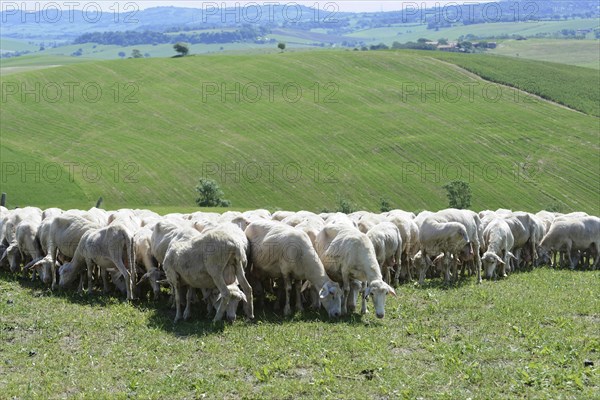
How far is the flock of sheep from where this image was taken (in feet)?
60.7

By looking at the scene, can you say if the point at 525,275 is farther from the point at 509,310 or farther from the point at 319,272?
the point at 319,272

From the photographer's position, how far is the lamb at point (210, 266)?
18125mm

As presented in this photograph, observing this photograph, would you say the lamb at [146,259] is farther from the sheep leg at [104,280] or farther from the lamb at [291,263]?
the lamb at [291,263]

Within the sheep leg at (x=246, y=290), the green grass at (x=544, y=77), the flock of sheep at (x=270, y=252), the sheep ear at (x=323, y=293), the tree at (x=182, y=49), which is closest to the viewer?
the sheep leg at (x=246, y=290)

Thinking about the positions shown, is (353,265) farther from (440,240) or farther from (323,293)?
(440,240)

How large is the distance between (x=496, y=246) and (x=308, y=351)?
12.9 metres

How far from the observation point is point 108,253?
20.9m

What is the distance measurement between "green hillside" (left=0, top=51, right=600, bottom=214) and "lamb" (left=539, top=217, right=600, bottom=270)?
146ft

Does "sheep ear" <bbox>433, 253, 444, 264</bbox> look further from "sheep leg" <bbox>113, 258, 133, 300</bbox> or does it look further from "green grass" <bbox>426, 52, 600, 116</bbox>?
"green grass" <bbox>426, 52, 600, 116</bbox>

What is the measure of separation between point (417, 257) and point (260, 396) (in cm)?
1327

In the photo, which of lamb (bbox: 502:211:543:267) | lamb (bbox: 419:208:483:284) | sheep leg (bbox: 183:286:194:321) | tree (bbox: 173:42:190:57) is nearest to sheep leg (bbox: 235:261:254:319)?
sheep leg (bbox: 183:286:194:321)

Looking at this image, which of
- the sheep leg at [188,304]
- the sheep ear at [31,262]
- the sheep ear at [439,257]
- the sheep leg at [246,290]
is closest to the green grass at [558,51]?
the sheep ear at [439,257]

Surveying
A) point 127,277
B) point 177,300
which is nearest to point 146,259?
point 127,277

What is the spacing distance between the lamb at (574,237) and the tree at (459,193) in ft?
139
